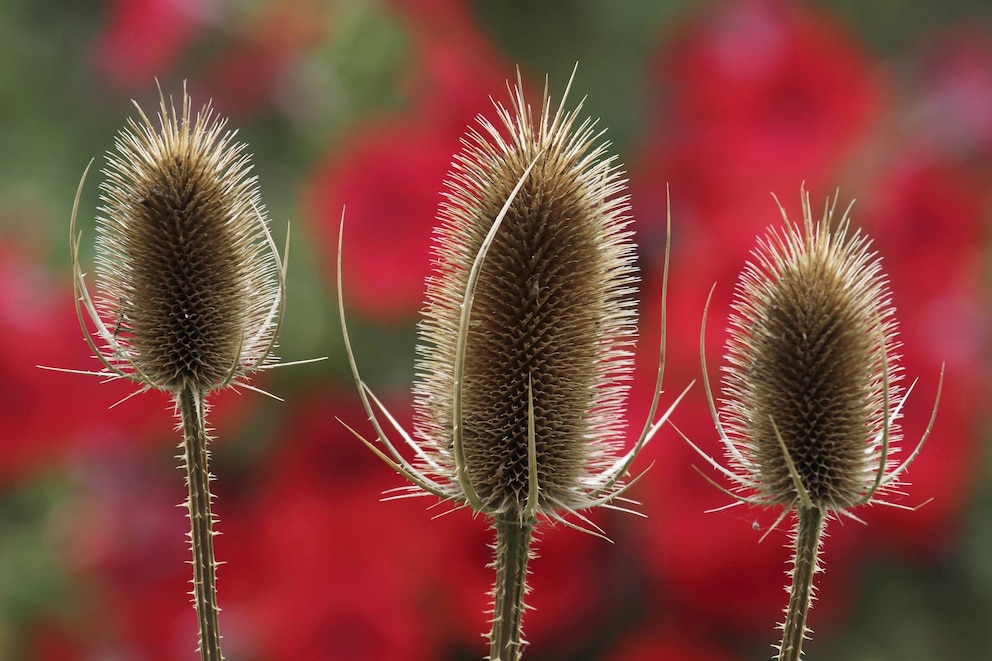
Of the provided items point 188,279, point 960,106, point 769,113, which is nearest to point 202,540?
point 188,279

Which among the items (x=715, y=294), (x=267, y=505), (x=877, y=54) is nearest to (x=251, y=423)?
(x=267, y=505)

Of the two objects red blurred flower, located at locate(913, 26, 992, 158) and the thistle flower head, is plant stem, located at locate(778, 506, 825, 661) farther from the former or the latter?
red blurred flower, located at locate(913, 26, 992, 158)

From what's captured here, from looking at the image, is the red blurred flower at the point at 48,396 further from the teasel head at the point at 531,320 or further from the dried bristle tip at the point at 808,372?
the dried bristle tip at the point at 808,372

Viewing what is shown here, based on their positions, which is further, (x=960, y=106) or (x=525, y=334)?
(x=960, y=106)

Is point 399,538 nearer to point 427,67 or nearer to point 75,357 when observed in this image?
point 75,357

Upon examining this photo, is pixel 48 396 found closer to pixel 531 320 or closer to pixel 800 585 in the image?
pixel 531 320

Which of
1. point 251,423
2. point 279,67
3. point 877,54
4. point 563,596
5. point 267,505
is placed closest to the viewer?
point 563,596

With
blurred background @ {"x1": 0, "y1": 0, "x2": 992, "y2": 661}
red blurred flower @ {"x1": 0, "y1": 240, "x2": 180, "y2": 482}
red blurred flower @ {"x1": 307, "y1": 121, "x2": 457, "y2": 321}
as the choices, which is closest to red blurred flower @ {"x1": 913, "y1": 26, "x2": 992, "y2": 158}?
blurred background @ {"x1": 0, "y1": 0, "x2": 992, "y2": 661}
